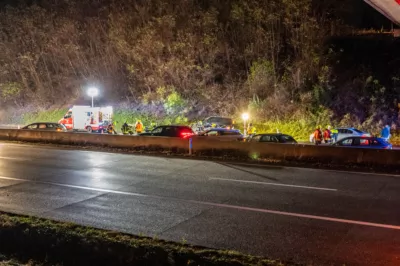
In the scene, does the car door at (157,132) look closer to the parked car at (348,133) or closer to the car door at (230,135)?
the car door at (230,135)

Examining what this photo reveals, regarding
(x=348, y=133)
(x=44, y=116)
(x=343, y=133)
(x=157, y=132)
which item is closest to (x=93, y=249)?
(x=157, y=132)

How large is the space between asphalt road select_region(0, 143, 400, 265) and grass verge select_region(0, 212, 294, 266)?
1195mm

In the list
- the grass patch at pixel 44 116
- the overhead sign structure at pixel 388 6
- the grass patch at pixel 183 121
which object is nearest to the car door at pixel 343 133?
the grass patch at pixel 183 121

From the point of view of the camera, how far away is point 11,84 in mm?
57156

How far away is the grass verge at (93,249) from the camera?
20.7 feet

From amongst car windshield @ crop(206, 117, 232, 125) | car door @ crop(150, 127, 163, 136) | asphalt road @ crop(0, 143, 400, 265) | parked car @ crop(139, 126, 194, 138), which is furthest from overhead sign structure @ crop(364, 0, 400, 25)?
car windshield @ crop(206, 117, 232, 125)

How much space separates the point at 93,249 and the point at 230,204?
4.85 m

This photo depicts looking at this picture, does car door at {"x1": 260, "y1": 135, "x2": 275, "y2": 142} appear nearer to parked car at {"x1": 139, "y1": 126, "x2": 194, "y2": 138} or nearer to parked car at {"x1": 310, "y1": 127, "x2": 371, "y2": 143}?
parked car at {"x1": 139, "y1": 126, "x2": 194, "y2": 138}

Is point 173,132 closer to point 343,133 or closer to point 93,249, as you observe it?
point 343,133

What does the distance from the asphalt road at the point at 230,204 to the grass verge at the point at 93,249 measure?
120 centimetres

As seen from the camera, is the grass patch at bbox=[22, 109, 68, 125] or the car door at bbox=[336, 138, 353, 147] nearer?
the car door at bbox=[336, 138, 353, 147]

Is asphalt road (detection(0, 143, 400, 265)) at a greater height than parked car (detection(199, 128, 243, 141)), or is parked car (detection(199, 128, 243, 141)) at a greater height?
parked car (detection(199, 128, 243, 141))

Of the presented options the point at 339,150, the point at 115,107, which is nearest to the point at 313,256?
the point at 339,150

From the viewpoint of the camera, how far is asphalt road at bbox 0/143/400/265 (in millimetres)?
7965
